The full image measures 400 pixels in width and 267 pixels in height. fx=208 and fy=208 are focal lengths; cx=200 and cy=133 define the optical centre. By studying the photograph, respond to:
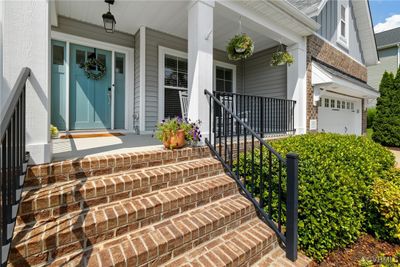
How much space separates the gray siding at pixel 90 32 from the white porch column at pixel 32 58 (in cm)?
288

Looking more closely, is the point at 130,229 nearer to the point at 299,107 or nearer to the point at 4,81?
the point at 4,81

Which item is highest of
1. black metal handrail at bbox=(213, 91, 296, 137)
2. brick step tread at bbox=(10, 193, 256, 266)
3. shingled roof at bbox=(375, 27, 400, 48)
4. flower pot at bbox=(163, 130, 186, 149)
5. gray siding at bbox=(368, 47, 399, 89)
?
shingled roof at bbox=(375, 27, 400, 48)

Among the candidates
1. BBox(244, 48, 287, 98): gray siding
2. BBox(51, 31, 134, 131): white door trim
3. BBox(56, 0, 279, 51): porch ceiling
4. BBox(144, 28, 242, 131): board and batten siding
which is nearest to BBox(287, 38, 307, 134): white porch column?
BBox(244, 48, 287, 98): gray siding

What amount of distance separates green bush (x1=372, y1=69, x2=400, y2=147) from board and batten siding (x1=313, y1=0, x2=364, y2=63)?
2718 millimetres

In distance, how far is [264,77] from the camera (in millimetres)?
6883

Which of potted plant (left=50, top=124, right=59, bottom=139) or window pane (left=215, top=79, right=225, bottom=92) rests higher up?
window pane (left=215, top=79, right=225, bottom=92)

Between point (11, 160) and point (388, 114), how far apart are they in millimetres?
13094

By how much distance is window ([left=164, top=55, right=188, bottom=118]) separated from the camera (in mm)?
5617

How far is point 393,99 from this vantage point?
9664mm

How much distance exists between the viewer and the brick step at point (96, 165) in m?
2.02

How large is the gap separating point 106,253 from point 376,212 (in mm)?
3440

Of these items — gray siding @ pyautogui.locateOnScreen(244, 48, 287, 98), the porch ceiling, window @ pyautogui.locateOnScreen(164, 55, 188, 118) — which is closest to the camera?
the porch ceiling

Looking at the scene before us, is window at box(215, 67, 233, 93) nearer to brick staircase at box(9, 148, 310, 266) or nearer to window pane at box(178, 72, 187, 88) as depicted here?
window pane at box(178, 72, 187, 88)

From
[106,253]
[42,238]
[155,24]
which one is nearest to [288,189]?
[106,253]
